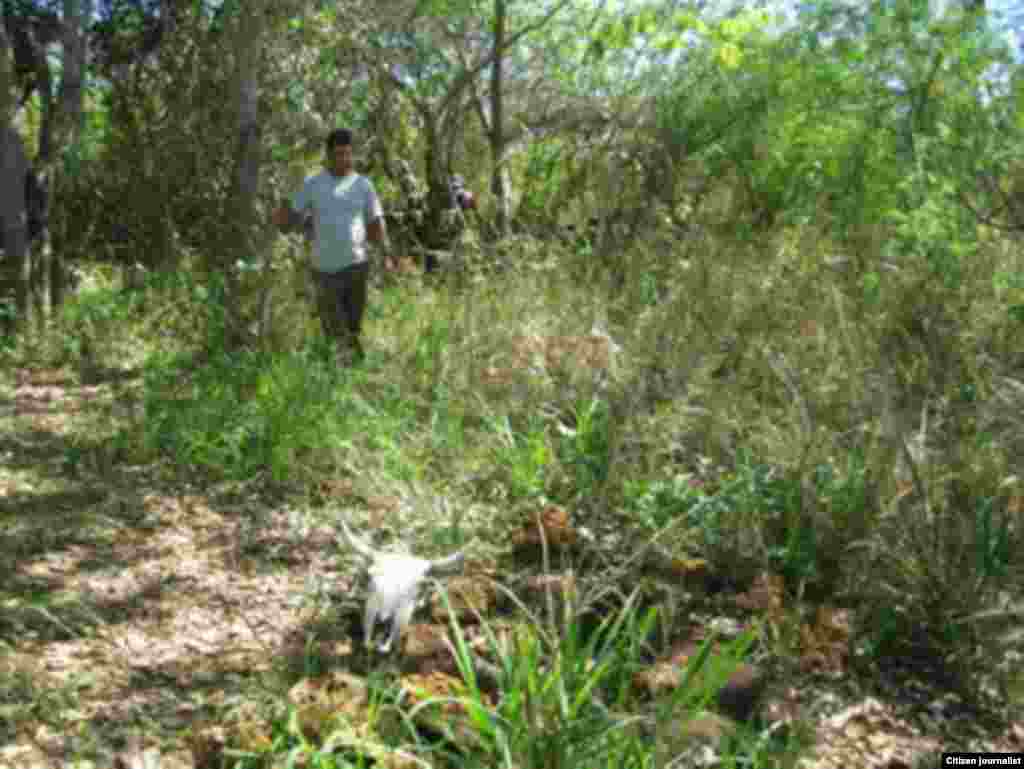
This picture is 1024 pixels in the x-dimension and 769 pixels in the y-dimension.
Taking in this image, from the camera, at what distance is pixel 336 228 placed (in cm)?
610

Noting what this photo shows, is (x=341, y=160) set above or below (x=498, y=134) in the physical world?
below

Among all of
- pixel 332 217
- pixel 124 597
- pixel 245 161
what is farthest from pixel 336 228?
pixel 124 597

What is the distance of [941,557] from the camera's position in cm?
296

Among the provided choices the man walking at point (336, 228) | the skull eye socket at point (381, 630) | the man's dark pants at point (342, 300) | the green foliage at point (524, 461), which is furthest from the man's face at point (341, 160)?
the skull eye socket at point (381, 630)

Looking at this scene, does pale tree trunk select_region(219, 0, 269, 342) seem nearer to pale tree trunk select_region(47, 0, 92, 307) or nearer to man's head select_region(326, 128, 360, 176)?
man's head select_region(326, 128, 360, 176)

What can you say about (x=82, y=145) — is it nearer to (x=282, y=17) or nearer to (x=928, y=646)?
(x=282, y=17)

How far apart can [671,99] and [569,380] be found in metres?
5.25

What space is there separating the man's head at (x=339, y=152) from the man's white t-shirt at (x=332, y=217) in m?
0.04

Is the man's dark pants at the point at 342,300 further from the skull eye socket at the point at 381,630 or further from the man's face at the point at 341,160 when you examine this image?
the skull eye socket at the point at 381,630

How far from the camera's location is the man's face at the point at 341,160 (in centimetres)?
606

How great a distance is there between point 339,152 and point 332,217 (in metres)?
0.39

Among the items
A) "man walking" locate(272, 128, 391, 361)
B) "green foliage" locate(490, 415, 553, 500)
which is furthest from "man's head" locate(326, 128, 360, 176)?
"green foliage" locate(490, 415, 553, 500)

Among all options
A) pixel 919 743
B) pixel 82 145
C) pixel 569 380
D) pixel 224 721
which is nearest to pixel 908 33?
pixel 569 380

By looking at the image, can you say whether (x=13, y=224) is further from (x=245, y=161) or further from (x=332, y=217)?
(x=332, y=217)
